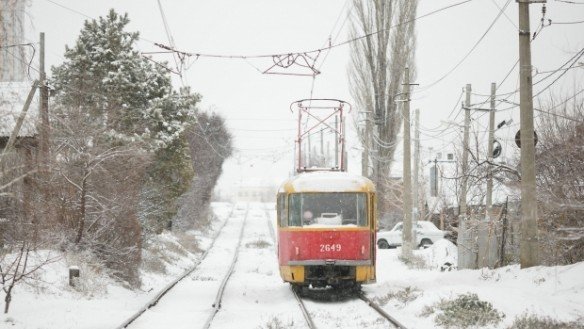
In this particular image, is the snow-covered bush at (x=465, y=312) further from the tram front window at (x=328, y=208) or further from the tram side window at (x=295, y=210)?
the tram side window at (x=295, y=210)

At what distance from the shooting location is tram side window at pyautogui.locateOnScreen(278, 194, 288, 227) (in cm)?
1480

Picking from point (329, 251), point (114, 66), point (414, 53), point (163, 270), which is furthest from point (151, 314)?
point (414, 53)

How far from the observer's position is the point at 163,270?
20281mm

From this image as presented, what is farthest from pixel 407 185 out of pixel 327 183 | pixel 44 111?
pixel 44 111

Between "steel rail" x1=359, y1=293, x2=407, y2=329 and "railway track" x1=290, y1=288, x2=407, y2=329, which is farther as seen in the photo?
"railway track" x1=290, y1=288, x2=407, y2=329

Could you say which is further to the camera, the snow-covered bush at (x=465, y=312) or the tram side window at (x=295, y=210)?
the tram side window at (x=295, y=210)

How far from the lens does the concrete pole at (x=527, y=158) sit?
1238 centimetres

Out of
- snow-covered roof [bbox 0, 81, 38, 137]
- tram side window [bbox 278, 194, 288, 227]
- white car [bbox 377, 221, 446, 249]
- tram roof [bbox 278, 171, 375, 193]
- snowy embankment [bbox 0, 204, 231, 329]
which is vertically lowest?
white car [bbox 377, 221, 446, 249]

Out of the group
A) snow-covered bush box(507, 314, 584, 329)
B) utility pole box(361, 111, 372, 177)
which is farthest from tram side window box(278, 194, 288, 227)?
utility pole box(361, 111, 372, 177)

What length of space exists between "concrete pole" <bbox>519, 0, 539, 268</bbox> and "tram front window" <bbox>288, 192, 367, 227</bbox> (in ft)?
11.6

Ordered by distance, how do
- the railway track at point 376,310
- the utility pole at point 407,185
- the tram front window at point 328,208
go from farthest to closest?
the utility pole at point 407,185
the tram front window at point 328,208
the railway track at point 376,310

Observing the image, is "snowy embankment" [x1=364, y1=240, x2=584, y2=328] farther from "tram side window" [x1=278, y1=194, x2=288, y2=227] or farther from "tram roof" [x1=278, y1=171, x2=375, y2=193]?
"tram side window" [x1=278, y1=194, x2=288, y2=227]

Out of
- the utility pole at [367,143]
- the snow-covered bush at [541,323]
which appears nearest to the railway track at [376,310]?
the snow-covered bush at [541,323]

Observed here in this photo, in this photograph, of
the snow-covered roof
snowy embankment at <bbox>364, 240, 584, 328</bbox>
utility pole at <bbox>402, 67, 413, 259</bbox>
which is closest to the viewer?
the snow-covered roof
